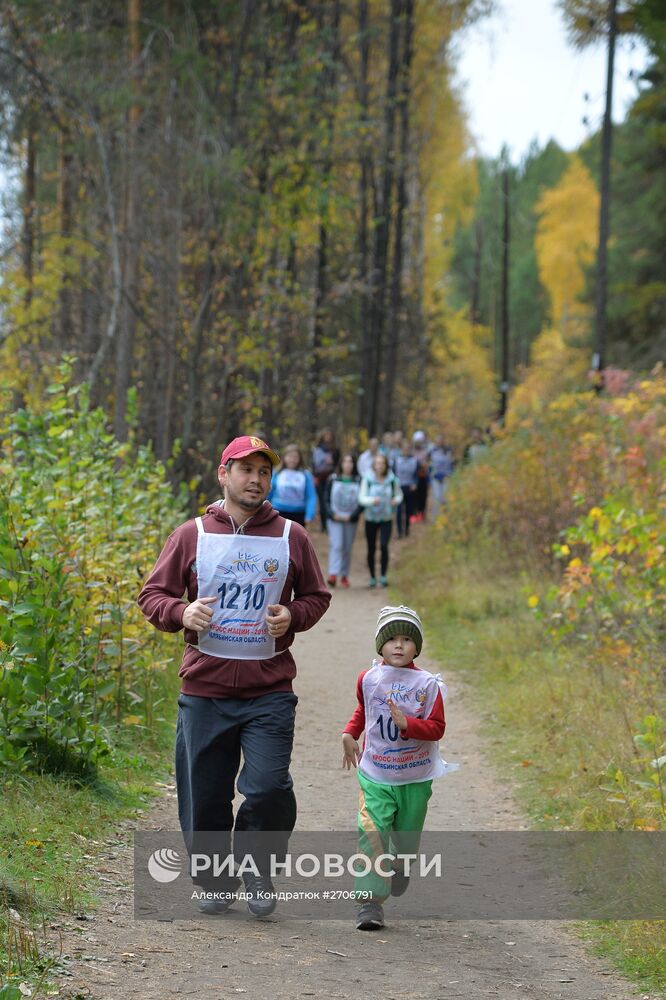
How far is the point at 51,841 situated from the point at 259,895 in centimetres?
108

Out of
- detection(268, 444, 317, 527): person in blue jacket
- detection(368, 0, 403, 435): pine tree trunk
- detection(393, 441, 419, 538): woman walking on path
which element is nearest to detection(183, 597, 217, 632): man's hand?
detection(268, 444, 317, 527): person in blue jacket

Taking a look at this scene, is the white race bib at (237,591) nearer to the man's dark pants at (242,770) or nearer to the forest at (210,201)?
the man's dark pants at (242,770)

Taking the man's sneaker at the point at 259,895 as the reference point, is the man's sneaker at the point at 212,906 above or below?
below

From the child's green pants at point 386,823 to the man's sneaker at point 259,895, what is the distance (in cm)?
36

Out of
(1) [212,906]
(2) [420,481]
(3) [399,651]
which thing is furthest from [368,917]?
(2) [420,481]

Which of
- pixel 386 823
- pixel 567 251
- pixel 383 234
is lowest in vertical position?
pixel 386 823

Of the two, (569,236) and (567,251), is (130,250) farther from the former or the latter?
(567,251)

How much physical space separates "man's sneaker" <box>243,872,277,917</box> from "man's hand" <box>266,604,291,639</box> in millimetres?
998

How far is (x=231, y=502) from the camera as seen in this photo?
5.18 meters

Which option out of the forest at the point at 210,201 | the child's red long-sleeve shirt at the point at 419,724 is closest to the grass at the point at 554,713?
the child's red long-sleeve shirt at the point at 419,724

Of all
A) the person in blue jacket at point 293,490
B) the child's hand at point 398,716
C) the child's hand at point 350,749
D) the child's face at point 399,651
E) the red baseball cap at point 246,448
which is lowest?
the person in blue jacket at point 293,490

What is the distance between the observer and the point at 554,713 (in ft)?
29.3

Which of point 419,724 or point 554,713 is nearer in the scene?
point 419,724

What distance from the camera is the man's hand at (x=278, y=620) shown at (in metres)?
5.02
